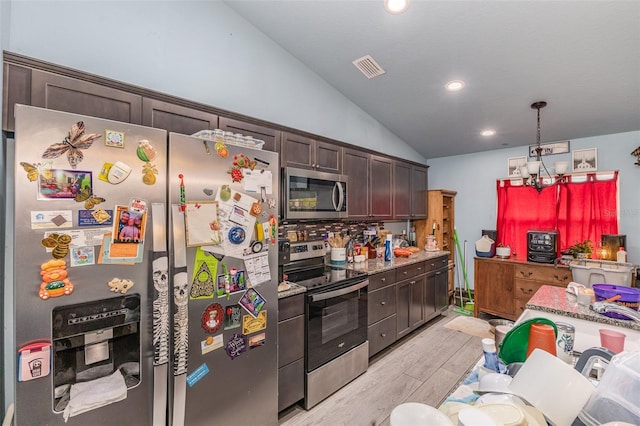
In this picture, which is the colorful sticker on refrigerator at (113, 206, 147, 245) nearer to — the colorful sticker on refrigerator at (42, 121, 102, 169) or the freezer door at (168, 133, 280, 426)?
the freezer door at (168, 133, 280, 426)

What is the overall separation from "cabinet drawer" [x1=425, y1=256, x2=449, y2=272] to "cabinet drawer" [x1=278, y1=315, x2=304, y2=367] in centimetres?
226

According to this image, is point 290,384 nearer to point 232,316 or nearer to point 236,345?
point 236,345

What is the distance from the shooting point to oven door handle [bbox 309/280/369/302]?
7.36ft

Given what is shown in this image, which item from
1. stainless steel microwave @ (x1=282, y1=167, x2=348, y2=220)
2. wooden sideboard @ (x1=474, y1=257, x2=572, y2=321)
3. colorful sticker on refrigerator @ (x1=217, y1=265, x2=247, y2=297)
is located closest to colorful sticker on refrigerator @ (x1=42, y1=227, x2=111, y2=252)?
colorful sticker on refrigerator @ (x1=217, y1=265, x2=247, y2=297)

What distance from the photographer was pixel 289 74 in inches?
116

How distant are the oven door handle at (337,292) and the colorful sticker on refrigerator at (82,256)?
4.73 ft

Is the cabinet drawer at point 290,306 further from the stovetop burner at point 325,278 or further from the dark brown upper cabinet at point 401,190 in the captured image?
the dark brown upper cabinet at point 401,190

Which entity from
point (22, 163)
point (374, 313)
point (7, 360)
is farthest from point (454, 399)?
point (7, 360)

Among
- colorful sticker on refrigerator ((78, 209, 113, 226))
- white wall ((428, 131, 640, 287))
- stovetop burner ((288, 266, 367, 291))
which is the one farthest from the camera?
white wall ((428, 131, 640, 287))

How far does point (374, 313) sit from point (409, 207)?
191 cm

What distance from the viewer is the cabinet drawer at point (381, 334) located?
289 centimetres

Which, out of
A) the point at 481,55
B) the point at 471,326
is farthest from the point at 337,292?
the point at 471,326

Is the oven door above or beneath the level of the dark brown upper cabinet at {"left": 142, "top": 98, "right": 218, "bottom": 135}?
beneath

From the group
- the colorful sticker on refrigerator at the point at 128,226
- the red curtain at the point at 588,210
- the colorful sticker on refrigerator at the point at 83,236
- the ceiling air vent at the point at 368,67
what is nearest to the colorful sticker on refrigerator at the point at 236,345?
the colorful sticker on refrigerator at the point at 128,226
